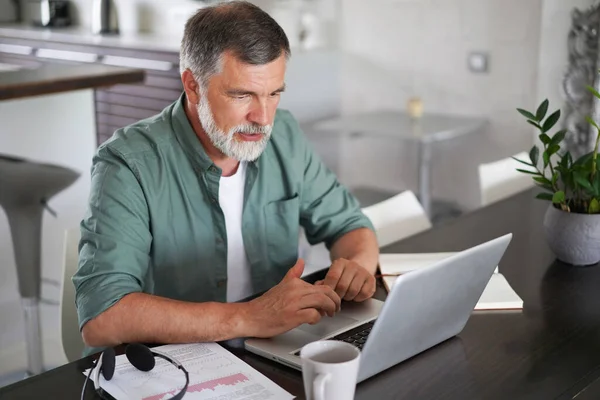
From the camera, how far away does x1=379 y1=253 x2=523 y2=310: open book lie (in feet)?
4.81

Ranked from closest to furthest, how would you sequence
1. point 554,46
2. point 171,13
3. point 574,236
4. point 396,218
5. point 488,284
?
1. point 488,284
2. point 574,236
3. point 396,218
4. point 554,46
5. point 171,13

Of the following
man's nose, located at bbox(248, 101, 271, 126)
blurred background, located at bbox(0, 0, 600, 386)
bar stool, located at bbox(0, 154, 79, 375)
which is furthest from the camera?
blurred background, located at bbox(0, 0, 600, 386)

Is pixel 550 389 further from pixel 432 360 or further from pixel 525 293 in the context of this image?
pixel 525 293

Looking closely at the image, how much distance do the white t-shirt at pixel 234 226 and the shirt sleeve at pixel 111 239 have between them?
0.20m

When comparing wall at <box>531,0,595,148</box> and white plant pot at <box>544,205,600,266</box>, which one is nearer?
white plant pot at <box>544,205,600,266</box>

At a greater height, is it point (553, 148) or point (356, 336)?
point (553, 148)

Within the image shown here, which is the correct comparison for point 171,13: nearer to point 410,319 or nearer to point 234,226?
point 234,226

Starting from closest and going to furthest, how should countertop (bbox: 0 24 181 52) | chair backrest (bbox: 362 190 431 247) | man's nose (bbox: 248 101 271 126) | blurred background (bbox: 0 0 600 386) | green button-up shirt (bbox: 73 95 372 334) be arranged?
green button-up shirt (bbox: 73 95 372 334) → man's nose (bbox: 248 101 271 126) → chair backrest (bbox: 362 190 431 247) → blurred background (bbox: 0 0 600 386) → countertop (bbox: 0 24 181 52)

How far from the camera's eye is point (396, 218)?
2.15 m

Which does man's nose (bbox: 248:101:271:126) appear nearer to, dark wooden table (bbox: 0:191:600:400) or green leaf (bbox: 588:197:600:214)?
dark wooden table (bbox: 0:191:600:400)

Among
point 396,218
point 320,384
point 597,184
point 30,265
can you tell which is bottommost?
point 30,265

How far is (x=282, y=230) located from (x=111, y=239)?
46cm

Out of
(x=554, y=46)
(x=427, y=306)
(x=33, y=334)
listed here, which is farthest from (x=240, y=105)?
(x=554, y=46)

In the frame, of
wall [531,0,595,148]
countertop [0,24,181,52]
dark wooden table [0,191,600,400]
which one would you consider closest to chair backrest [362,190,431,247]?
dark wooden table [0,191,600,400]
